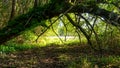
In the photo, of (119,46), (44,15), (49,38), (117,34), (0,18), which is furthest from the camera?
(49,38)

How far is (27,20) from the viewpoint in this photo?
9.67m

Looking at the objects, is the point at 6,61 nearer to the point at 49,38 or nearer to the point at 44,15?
the point at 44,15

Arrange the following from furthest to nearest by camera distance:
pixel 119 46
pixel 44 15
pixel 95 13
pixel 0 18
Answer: pixel 0 18, pixel 119 46, pixel 44 15, pixel 95 13

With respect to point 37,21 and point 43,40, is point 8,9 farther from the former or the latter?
point 37,21

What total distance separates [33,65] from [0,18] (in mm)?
9415

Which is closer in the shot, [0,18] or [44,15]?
[44,15]

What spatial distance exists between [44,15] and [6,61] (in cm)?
175

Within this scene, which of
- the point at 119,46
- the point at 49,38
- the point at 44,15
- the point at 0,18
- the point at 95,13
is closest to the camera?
the point at 95,13

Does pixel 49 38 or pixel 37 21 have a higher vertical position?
pixel 37 21

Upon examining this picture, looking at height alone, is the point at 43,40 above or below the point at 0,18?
below

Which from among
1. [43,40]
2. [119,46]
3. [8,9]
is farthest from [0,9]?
[119,46]

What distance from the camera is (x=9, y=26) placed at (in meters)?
9.92

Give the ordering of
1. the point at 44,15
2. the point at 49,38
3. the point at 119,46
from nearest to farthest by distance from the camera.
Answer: the point at 44,15 < the point at 119,46 < the point at 49,38

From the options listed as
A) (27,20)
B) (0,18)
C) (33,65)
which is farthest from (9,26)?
(0,18)
